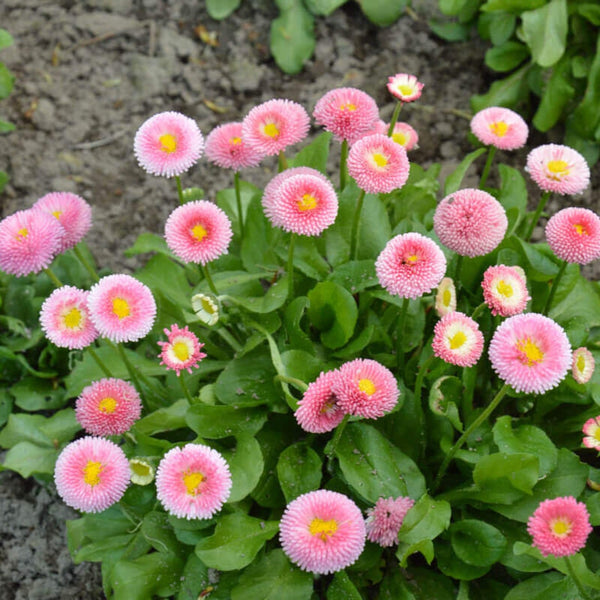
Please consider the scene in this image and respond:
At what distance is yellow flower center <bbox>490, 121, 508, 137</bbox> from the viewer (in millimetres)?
2225

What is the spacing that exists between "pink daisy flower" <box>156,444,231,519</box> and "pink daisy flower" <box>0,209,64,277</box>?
63cm

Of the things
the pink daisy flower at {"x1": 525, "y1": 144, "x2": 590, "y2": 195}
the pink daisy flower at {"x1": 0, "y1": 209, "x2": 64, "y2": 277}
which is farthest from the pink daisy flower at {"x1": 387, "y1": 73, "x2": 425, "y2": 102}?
the pink daisy flower at {"x1": 0, "y1": 209, "x2": 64, "y2": 277}

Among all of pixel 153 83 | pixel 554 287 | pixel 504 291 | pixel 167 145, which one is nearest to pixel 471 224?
pixel 504 291

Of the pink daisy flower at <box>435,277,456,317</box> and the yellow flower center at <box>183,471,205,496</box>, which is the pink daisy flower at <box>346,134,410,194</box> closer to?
the pink daisy flower at <box>435,277,456,317</box>

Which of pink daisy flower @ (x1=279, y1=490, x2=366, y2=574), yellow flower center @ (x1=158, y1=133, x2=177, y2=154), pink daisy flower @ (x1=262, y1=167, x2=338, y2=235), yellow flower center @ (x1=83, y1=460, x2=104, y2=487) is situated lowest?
yellow flower center @ (x1=83, y1=460, x2=104, y2=487)

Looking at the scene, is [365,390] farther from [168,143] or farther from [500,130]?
[500,130]

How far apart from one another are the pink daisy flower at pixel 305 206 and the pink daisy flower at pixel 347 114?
9.1 inches

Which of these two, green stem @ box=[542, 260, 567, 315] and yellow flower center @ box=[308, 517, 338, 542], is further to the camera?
A: green stem @ box=[542, 260, 567, 315]

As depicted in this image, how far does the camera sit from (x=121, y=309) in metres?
1.81

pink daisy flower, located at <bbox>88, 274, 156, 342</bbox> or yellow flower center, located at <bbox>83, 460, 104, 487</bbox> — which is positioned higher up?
pink daisy flower, located at <bbox>88, 274, 156, 342</bbox>

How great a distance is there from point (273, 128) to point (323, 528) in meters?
1.04

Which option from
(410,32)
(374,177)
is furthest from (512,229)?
(410,32)

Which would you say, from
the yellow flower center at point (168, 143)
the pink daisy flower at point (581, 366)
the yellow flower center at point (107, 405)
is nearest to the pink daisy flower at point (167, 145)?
the yellow flower center at point (168, 143)

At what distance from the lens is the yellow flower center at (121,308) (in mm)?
1802
